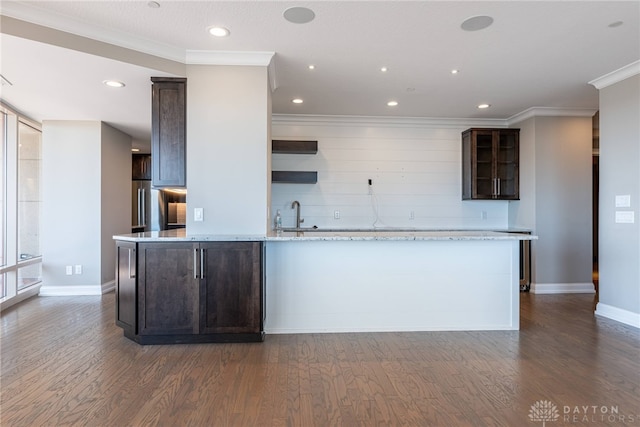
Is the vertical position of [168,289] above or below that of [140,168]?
below

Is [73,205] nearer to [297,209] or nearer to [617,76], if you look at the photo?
[297,209]

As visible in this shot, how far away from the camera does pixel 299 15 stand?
8.80ft

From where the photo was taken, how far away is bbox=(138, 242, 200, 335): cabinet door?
313 centimetres

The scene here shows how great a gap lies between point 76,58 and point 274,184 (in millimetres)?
3074

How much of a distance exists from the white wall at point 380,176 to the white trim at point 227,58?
2.24 m

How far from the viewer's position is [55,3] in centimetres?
255

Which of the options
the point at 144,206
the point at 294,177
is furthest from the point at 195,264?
the point at 144,206

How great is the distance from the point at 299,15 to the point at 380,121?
324cm

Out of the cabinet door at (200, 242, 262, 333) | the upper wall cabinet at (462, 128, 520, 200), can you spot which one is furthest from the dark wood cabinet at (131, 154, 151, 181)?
the upper wall cabinet at (462, 128, 520, 200)

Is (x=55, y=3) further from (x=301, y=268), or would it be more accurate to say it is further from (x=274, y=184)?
(x=274, y=184)

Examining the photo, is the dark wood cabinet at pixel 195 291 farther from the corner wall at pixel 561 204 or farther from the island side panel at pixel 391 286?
the corner wall at pixel 561 204

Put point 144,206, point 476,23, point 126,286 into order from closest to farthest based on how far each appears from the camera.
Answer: point 476,23 < point 126,286 < point 144,206

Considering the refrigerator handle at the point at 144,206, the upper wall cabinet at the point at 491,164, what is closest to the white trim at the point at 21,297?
the refrigerator handle at the point at 144,206

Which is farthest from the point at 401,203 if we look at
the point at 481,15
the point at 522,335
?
the point at 481,15
